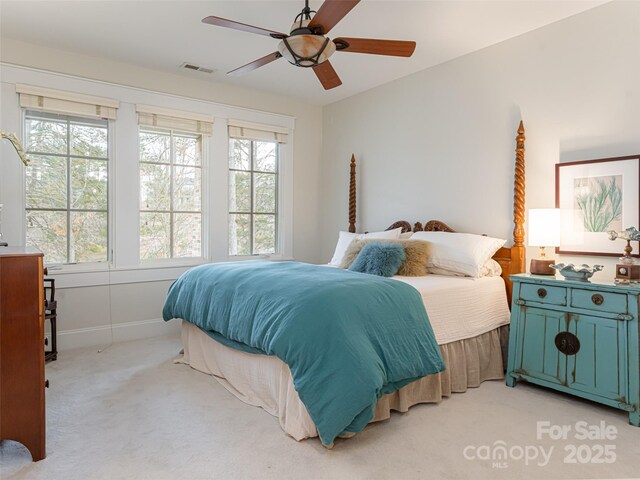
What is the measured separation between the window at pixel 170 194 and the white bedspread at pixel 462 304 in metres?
2.49

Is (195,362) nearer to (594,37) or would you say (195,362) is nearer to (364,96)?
(364,96)

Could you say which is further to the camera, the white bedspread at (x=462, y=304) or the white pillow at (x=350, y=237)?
the white pillow at (x=350, y=237)

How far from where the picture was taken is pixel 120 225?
411 cm

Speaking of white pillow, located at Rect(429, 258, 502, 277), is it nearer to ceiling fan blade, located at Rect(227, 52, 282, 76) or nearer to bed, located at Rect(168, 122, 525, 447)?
bed, located at Rect(168, 122, 525, 447)

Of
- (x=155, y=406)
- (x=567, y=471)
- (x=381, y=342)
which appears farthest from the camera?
(x=155, y=406)

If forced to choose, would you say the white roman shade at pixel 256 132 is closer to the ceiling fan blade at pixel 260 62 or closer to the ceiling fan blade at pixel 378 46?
the ceiling fan blade at pixel 260 62

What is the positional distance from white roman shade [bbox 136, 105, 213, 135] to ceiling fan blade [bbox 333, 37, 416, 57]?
2509 millimetres

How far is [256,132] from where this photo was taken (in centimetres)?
492

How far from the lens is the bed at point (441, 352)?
2361 mm

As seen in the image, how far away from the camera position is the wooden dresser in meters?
1.91

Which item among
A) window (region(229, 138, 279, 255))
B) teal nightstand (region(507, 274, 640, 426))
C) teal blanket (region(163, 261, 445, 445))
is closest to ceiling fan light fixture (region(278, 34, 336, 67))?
teal blanket (region(163, 261, 445, 445))

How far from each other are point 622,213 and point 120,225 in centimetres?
420

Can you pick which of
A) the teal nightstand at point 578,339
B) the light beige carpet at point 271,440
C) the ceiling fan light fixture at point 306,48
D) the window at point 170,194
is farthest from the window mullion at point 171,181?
the teal nightstand at point 578,339

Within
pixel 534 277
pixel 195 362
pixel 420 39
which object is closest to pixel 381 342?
pixel 534 277
